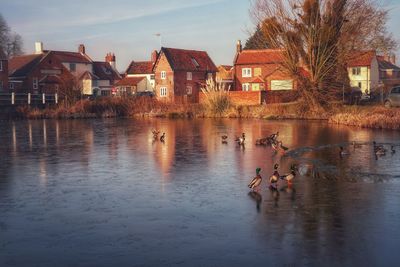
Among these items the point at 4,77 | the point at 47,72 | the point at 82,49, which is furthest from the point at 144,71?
the point at 4,77

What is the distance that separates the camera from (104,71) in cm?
9669

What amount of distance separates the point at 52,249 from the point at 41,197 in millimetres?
4747

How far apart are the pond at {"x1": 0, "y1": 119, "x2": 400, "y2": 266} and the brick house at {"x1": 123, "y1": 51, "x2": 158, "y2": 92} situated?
231 feet

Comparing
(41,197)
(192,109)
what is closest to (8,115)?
(192,109)

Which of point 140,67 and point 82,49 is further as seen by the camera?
point 82,49

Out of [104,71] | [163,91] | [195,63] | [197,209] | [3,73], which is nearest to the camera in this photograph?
[197,209]

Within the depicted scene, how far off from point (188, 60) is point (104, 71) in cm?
2241

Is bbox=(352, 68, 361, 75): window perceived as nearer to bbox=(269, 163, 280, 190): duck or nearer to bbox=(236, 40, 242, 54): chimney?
bbox=(236, 40, 242, 54): chimney

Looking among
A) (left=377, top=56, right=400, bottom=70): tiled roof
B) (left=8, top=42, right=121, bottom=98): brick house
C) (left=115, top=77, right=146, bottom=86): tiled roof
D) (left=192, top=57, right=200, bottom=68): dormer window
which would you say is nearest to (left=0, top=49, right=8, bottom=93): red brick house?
(left=8, top=42, right=121, bottom=98): brick house

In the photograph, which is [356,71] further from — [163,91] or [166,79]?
[163,91]

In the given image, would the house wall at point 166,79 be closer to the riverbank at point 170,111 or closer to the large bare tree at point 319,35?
the riverbank at point 170,111

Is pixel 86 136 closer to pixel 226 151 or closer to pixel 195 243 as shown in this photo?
pixel 226 151

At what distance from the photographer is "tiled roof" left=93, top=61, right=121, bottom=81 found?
9525 centimetres

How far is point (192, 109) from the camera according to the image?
173 ft
